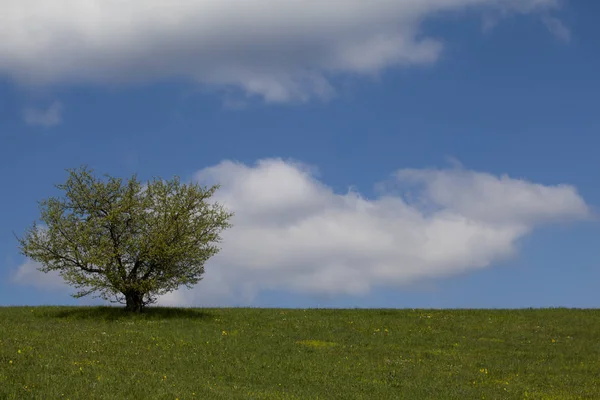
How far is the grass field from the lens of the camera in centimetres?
2439

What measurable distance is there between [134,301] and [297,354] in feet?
61.9

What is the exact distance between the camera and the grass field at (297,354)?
24.4 m

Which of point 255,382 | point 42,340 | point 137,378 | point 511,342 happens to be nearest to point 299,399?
point 255,382

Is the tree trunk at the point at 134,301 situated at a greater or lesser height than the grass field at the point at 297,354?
greater

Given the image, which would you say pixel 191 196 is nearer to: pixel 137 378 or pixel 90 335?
pixel 90 335

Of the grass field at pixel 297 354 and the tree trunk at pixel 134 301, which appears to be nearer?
the grass field at pixel 297 354

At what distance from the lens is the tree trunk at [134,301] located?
48.4m

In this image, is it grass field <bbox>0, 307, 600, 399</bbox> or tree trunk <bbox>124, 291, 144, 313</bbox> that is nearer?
grass field <bbox>0, 307, 600, 399</bbox>

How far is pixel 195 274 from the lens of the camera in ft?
160

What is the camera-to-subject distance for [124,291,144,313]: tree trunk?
48375mm

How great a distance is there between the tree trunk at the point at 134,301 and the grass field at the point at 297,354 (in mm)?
1376

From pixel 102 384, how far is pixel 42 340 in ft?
37.5

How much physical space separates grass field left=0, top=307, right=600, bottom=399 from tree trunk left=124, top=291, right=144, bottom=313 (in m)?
1.38

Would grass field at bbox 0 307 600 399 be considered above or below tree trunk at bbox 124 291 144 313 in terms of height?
below
